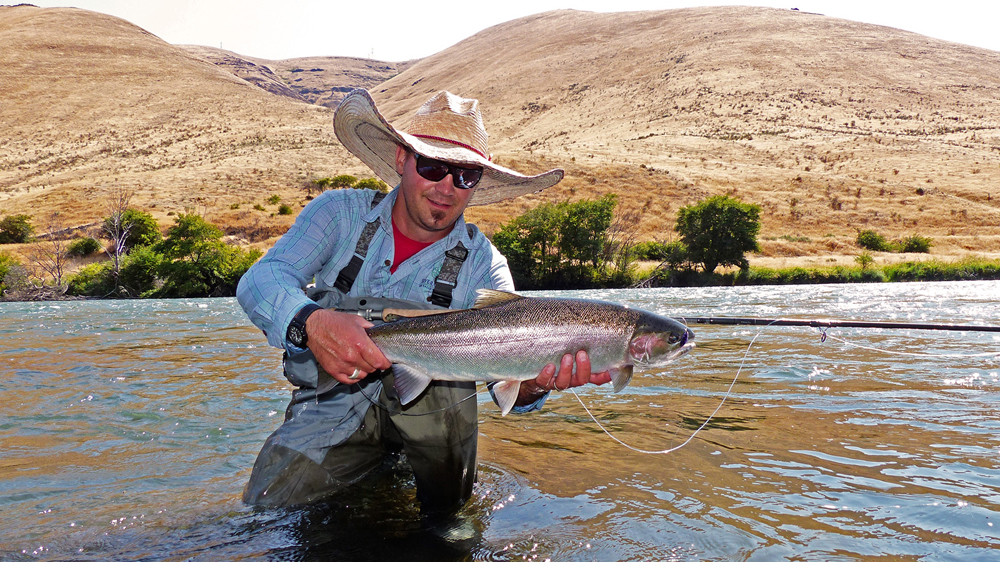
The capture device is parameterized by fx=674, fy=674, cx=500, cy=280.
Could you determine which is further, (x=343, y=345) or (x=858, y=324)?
(x=858, y=324)

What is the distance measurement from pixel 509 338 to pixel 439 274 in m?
0.98

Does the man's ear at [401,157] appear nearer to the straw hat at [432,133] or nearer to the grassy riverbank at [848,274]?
the straw hat at [432,133]

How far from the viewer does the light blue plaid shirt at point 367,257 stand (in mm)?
4215

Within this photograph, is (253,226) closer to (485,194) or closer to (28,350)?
(28,350)

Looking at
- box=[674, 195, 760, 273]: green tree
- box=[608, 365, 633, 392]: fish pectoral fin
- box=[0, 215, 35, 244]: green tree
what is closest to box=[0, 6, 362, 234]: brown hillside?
box=[0, 215, 35, 244]: green tree

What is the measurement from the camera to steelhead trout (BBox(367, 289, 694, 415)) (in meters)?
3.58

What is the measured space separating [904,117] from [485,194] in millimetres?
96531

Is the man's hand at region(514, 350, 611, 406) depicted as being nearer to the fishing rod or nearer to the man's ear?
the man's ear

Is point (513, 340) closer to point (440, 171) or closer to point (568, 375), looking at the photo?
point (568, 375)

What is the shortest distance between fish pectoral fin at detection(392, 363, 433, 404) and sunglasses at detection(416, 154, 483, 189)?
136 cm

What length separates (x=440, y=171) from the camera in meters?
4.40

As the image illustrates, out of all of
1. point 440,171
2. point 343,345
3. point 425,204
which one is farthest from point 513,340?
point 440,171

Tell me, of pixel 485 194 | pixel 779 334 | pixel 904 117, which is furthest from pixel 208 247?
pixel 904 117

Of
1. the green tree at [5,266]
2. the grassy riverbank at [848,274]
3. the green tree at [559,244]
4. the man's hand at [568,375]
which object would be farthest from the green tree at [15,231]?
the man's hand at [568,375]
